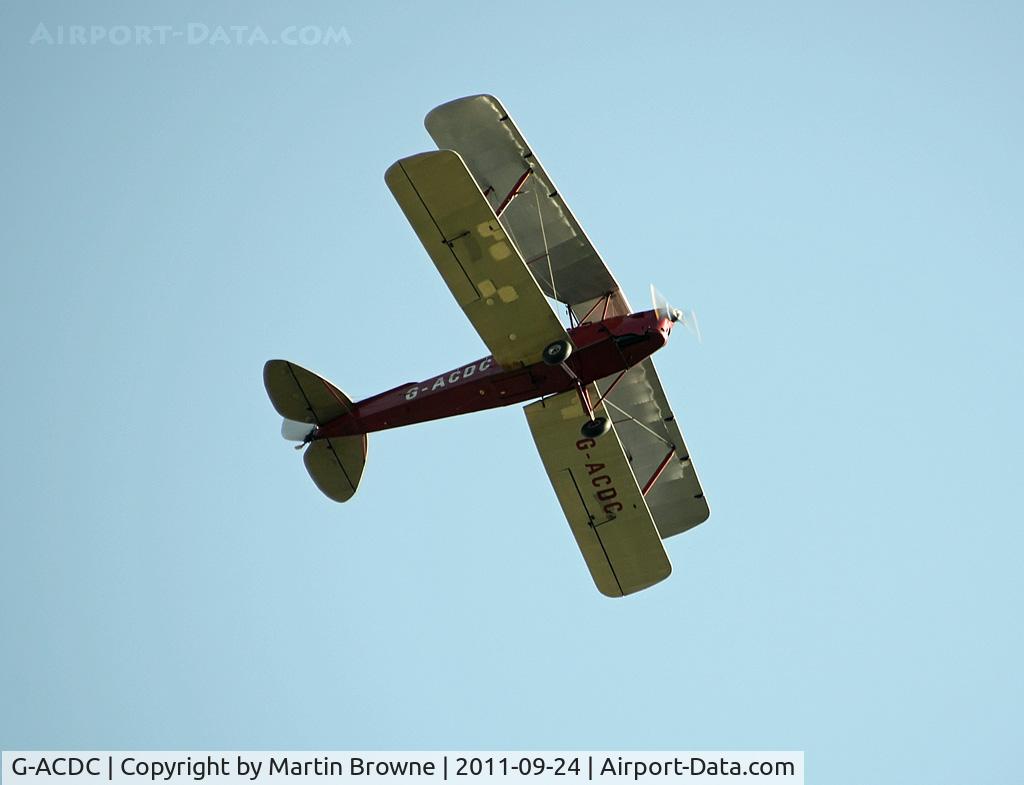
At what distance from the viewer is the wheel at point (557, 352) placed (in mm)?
15242

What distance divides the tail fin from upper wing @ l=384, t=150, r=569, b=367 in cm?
355

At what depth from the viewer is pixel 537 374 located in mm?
15906

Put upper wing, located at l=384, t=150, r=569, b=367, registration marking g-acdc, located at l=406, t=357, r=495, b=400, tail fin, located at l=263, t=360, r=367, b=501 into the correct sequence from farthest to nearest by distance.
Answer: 1. tail fin, located at l=263, t=360, r=367, b=501
2. registration marking g-acdc, located at l=406, t=357, r=495, b=400
3. upper wing, located at l=384, t=150, r=569, b=367

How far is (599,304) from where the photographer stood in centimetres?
1741

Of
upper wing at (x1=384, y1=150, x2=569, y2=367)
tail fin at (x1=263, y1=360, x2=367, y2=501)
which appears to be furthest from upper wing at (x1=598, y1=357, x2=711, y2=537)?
tail fin at (x1=263, y1=360, x2=367, y2=501)

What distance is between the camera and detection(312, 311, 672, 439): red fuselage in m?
15.8

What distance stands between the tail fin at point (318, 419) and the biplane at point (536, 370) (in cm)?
2

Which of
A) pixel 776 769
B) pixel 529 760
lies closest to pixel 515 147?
pixel 529 760

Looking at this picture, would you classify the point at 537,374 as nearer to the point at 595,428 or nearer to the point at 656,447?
the point at 595,428

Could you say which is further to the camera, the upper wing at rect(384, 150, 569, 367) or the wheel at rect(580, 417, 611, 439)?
the wheel at rect(580, 417, 611, 439)

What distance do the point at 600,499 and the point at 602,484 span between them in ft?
0.85

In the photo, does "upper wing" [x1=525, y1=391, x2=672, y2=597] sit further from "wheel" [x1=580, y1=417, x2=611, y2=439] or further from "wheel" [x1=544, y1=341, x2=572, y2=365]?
"wheel" [x1=544, y1=341, x2=572, y2=365]

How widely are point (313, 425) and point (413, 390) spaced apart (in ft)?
5.88

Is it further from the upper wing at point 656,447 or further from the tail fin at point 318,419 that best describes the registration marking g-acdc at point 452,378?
the upper wing at point 656,447
